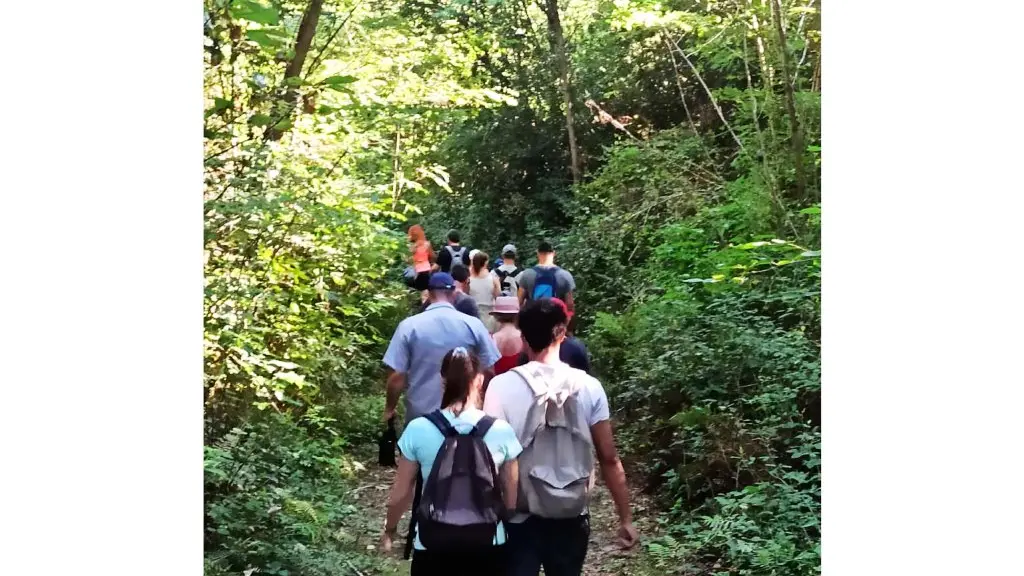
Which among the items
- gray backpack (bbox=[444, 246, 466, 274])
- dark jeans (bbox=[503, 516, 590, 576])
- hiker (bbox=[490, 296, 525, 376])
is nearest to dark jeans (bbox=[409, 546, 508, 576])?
dark jeans (bbox=[503, 516, 590, 576])

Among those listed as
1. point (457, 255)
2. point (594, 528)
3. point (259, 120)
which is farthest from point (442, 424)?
point (457, 255)

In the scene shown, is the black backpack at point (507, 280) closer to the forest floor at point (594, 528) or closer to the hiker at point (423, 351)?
the forest floor at point (594, 528)

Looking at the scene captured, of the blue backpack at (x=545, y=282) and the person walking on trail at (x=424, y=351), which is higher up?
the blue backpack at (x=545, y=282)

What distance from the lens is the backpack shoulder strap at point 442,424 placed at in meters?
3.37

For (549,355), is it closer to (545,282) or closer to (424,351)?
(424,351)

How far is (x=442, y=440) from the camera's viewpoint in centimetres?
337

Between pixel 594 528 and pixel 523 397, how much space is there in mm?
2780

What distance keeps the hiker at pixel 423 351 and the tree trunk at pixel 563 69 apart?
6550mm

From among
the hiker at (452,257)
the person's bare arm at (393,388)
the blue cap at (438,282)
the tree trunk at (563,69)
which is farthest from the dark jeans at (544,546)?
the tree trunk at (563,69)

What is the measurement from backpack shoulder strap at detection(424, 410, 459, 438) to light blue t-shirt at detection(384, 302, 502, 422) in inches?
49.1

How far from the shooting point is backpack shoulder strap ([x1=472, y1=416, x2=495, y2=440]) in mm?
3369

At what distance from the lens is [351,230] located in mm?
6914
